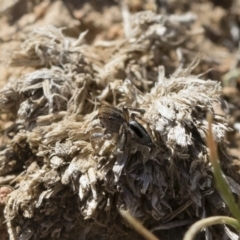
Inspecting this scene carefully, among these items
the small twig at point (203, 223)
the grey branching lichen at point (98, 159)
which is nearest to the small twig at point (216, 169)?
the small twig at point (203, 223)

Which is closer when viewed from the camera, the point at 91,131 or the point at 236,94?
the point at 91,131

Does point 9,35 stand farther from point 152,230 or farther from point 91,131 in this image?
point 152,230

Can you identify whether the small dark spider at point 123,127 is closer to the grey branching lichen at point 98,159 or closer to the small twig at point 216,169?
the grey branching lichen at point 98,159

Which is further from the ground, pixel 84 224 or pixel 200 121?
pixel 200 121

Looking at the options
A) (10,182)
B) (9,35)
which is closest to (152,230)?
(10,182)

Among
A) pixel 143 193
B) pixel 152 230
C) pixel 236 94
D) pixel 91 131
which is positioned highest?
pixel 91 131

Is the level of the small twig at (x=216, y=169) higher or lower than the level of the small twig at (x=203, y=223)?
higher

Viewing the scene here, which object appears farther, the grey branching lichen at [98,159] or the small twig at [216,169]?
the grey branching lichen at [98,159]

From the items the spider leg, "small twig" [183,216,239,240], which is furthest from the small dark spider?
"small twig" [183,216,239,240]

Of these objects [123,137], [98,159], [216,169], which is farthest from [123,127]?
[216,169]
